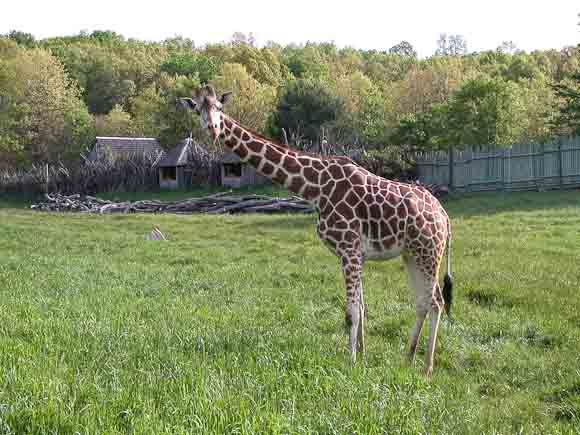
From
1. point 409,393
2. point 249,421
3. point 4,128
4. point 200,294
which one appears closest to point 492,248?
point 200,294

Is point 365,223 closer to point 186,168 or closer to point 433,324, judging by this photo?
point 433,324

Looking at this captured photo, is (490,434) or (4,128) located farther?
(4,128)

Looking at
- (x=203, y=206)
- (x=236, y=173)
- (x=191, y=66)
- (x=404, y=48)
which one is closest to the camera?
(x=203, y=206)

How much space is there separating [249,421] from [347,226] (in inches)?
118

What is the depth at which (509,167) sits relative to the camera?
28.9 meters

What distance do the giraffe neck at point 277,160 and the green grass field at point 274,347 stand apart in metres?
1.72

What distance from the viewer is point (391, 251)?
6824 millimetres

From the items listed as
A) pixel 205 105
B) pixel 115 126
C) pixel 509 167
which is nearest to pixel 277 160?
pixel 205 105

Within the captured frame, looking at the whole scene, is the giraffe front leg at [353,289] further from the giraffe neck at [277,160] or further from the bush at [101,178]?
the bush at [101,178]

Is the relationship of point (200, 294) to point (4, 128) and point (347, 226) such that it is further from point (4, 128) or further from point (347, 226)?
point (4, 128)

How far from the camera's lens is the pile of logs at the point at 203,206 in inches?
1170

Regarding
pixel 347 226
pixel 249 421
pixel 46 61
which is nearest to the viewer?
pixel 249 421

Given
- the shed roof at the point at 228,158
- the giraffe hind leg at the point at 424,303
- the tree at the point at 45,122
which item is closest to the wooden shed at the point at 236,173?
the shed roof at the point at 228,158

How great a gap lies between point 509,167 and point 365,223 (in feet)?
79.1
